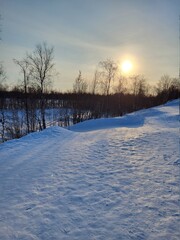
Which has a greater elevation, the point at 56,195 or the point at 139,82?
the point at 139,82

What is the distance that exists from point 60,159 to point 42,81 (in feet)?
52.9

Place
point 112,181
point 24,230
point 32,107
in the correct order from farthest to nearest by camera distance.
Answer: point 32,107 < point 112,181 < point 24,230

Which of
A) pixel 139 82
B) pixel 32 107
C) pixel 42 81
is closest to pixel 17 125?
pixel 32 107

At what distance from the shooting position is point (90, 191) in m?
3.72

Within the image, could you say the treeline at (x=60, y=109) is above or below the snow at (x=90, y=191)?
above

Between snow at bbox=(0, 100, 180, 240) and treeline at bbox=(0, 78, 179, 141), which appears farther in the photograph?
treeline at bbox=(0, 78, 179, 141)

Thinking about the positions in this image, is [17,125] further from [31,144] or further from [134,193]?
[134,193]

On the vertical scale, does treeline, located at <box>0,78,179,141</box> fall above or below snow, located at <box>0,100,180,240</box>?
above

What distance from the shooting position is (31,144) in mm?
6949

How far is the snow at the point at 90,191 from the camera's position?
8.78ft

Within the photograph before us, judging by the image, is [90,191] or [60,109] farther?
[60,109]

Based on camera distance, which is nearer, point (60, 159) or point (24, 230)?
point (24, 230)

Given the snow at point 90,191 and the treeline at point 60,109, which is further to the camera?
the treeline at point 60,109

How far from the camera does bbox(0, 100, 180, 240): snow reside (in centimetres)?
268
